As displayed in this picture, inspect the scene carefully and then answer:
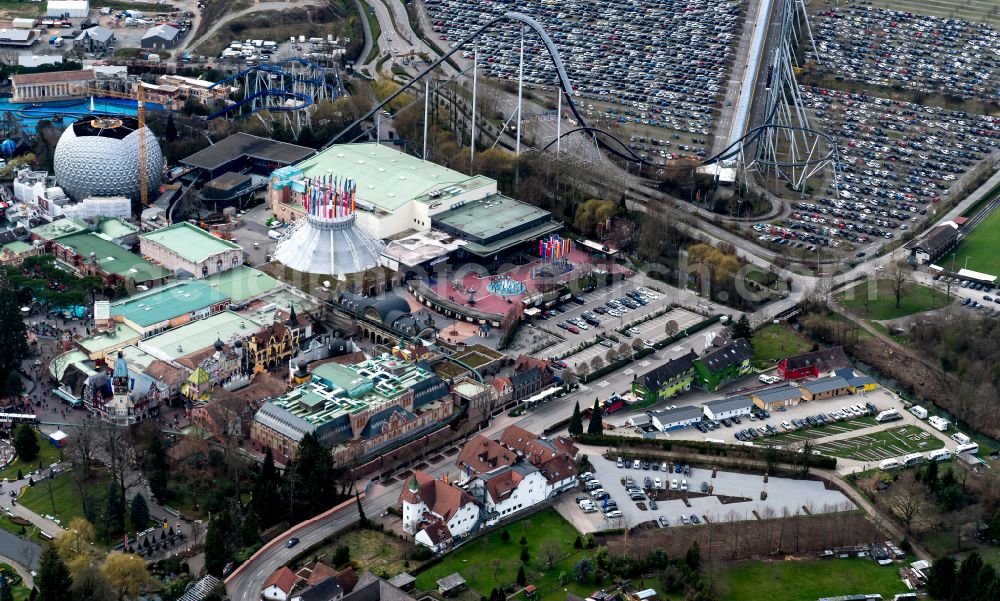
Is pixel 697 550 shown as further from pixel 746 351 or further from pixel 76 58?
pixel 76 58

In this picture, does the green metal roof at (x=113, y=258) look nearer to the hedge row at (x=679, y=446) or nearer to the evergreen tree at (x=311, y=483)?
the evergreen tree at (x=311, y=483)

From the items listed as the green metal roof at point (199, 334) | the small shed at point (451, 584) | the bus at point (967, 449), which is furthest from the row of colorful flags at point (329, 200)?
the bus at point (967, 449)

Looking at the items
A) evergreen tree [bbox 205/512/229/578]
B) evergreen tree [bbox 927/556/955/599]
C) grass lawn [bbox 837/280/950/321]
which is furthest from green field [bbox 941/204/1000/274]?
evergreen tree [bbox 205/512/229/578]

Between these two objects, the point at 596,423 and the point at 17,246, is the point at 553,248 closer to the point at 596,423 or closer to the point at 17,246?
the point at 596,423

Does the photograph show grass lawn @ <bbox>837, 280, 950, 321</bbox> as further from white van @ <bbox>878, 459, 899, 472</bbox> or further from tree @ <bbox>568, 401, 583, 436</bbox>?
tree @ <bbox>568, 401, 583, 436</bbox>

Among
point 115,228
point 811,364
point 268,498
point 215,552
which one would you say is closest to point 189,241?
point 115,228

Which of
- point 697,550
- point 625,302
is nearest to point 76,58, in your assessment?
point 625,302
